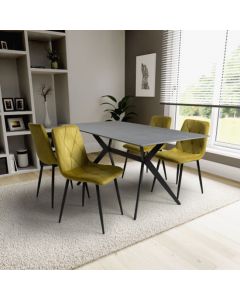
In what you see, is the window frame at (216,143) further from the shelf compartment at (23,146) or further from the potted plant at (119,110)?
the shelf compartment at (23,146)

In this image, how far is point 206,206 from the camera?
8.20ft

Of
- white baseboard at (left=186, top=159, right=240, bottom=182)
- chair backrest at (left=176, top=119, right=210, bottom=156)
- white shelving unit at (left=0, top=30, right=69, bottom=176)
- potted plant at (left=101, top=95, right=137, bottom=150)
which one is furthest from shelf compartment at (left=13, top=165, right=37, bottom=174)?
white baseboard at (left=186, top=159, right=240, bottom=182)

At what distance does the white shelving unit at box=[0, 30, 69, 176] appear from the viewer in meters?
3.35

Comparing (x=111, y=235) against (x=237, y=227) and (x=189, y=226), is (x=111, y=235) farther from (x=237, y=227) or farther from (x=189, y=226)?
(x=237, y=227)

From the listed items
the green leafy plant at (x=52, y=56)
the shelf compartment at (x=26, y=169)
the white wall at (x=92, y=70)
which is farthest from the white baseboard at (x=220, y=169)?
the green leafy plant at (x=52, y=56)

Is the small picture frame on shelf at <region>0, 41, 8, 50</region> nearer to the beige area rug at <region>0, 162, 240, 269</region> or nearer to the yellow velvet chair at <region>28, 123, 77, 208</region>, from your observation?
the yellow velvet chair at <region>28, 123, 77, 208</region>

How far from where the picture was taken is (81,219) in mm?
2246

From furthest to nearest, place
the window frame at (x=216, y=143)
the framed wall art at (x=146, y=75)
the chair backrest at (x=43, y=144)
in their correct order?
the framed wall art at (x=146, y=75), the window frame at (x=216, y=143), the chair backrest at (x=43, y=144)

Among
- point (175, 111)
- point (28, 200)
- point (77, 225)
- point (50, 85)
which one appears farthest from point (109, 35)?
point (77, 225)

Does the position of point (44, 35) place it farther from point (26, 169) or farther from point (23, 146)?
point (26, 169)

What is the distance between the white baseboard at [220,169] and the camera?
3224 mm

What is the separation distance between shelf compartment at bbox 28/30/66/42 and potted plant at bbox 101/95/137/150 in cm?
139

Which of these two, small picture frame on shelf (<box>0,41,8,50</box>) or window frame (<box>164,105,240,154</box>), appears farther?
window frame (<box>164,105,240,154</box>)
